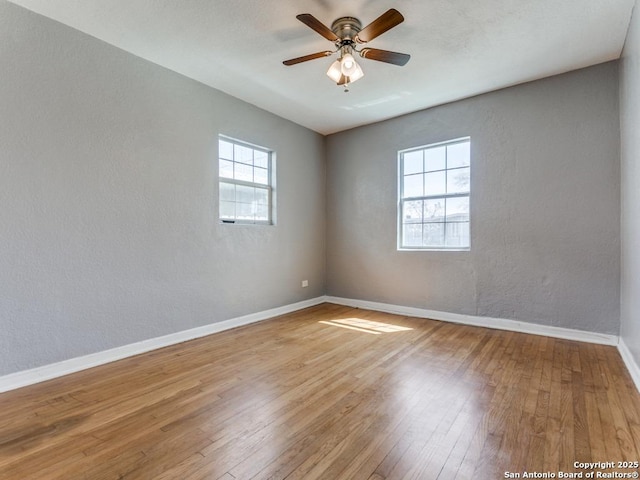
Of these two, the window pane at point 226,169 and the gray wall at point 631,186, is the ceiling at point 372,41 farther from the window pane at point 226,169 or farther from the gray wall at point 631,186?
the window pane at point 226,169

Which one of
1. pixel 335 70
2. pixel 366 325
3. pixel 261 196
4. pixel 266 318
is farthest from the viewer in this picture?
pixel 261 196

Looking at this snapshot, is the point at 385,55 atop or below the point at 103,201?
atop

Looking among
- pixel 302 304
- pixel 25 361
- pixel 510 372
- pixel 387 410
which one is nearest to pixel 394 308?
pixel 302 304

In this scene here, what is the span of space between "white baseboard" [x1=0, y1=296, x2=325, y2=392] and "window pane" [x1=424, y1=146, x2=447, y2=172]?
10.3 feet

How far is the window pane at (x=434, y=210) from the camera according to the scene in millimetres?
4312

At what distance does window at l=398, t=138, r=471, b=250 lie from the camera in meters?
4.14

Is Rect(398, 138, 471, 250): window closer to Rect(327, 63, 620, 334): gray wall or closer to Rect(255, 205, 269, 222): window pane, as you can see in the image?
Rect(327, 63, 620, 334): gray wall

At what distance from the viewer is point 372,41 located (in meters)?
2.86

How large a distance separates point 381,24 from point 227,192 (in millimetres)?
2550

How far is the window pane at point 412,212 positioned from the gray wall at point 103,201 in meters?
2.25

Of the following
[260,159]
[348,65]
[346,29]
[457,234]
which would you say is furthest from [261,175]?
[457,234]

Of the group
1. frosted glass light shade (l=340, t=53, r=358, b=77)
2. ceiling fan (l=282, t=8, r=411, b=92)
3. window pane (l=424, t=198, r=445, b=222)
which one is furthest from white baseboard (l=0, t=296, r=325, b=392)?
frosted glass light shade (l=340, t=53, r=358, b=77)

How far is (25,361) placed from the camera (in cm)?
239

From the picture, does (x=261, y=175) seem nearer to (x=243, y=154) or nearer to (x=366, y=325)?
(x=243, y=154)
